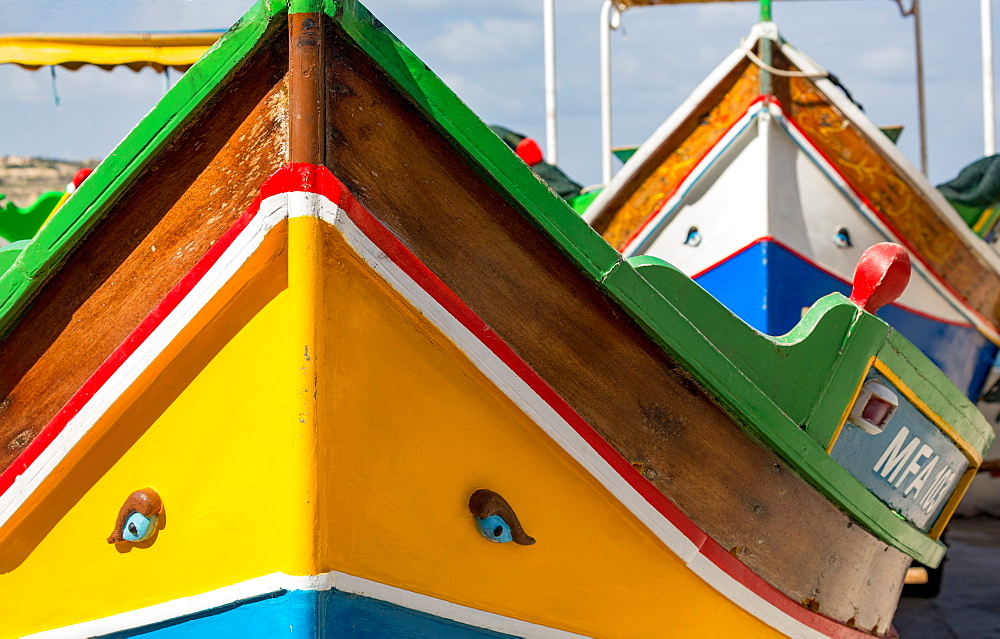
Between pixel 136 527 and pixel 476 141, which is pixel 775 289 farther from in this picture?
pixel 136 527

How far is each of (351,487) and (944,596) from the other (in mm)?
3702

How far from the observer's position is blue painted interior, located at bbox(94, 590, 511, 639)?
1.68 metres

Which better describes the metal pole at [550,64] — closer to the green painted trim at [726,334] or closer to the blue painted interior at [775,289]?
the blue painted interior at [775,289]

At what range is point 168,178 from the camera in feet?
5.90

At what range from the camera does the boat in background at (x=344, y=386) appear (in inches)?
65.8

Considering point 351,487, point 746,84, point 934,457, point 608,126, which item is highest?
point 608,126

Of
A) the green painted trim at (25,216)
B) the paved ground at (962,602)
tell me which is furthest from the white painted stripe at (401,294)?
the green painted trim at (25,216)

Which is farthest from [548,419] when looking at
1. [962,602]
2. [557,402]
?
[962,602]

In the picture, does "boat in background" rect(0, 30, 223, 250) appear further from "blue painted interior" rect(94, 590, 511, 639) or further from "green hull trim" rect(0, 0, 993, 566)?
"blue painted interior" rect(94, 590, 511, 639)

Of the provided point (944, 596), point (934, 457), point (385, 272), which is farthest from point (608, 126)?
point (385, 272)

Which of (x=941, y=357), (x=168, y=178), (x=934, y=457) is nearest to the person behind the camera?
(x=168, y=178)

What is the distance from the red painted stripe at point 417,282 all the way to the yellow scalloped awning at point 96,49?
2.22 metres

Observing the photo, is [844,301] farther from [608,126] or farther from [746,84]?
[608,126]

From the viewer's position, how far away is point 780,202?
4.25 metres
